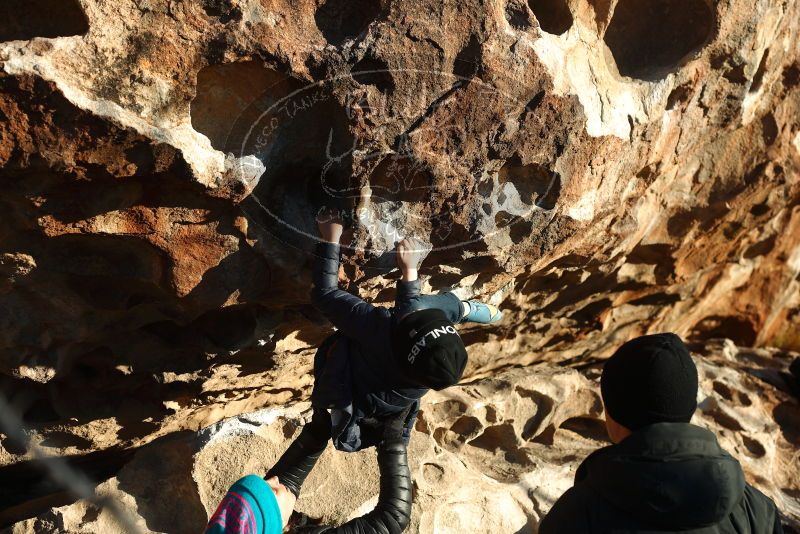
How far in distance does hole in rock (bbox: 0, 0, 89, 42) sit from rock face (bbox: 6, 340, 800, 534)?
1375 mm

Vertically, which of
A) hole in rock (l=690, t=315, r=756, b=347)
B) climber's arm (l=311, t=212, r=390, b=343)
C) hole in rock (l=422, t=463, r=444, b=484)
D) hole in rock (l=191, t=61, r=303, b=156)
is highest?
hole in rock (l=191, t=61, r=303, b=156)

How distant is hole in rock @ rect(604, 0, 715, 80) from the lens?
2.42 m

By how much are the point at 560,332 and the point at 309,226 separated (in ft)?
5.87

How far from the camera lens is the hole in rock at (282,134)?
1.91 meters

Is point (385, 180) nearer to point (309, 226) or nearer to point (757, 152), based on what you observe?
point (309, 226)

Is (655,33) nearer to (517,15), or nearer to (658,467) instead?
(517,15)

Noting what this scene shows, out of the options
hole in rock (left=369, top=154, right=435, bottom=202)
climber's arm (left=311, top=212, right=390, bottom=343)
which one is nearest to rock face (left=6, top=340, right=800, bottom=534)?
climber's arm (left=311, top=212, right=390, bottom=343)

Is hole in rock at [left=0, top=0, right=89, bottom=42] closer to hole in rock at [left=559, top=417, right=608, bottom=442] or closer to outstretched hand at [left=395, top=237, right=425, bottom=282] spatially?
outstretched hand at [left=395, top=237, right=425, bottom=282]

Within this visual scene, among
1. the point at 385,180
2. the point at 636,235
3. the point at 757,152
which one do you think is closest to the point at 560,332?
the point at 636,235

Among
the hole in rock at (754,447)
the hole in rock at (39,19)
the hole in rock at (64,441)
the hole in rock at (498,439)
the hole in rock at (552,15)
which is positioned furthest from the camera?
the hole in rock at (754,447)

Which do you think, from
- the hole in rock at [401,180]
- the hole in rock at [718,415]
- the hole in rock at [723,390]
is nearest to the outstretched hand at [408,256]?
the hole in rock at [401,180]

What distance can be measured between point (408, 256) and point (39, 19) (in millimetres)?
1167

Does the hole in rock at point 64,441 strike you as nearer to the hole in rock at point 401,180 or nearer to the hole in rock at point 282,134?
the hole in rock at point 282,134

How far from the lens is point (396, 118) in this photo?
6.64 ft
